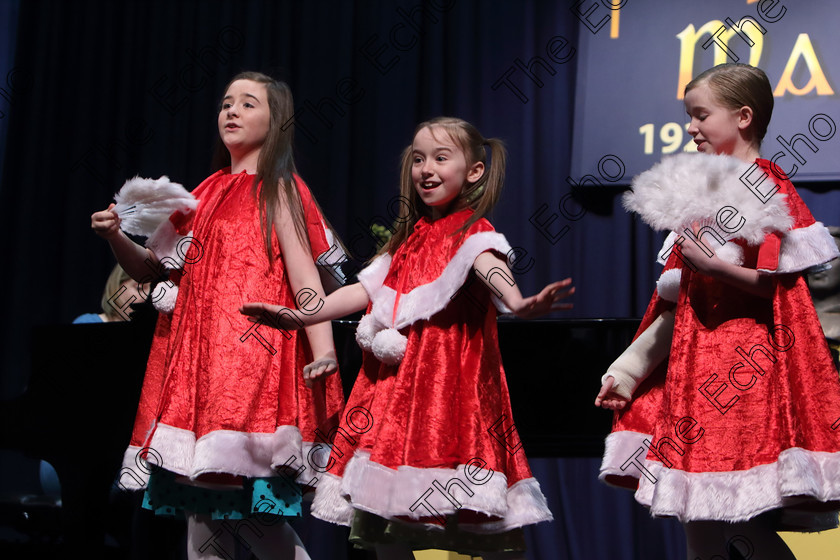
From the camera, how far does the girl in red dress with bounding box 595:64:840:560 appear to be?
164 centimetres

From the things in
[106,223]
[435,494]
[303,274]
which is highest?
[106,223]

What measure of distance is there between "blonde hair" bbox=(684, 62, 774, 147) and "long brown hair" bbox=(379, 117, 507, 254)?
0.44 metres

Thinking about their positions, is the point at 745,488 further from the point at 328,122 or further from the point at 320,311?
the point at 328,122

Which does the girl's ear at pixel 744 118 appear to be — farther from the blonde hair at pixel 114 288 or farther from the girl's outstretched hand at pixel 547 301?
the blonde hair at pixel 114 288

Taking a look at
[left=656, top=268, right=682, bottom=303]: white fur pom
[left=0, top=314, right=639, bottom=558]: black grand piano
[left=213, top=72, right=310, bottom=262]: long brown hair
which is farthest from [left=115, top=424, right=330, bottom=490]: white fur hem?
[left=656, top=268, right=682, bottom=303]: white fur pom

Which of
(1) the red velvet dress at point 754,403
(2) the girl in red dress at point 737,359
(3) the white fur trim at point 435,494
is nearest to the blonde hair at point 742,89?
(2) the girl in red dress at point 737,359

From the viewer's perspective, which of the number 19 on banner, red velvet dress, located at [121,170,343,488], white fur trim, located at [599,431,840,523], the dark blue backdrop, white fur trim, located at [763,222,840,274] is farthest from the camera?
the dark blue backdrop

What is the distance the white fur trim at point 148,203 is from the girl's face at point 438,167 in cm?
60

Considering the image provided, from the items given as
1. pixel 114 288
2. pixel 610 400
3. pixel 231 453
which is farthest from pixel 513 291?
pixel 114 288

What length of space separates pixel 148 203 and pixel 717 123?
4.40ft

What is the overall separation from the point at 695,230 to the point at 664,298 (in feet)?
0.73

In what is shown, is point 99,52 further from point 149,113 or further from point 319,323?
point 319,323

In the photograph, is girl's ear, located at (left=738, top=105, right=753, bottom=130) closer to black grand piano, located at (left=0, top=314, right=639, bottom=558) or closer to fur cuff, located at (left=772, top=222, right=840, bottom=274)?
fur cuff, located at (left=772, top=222, right=840, bottom=274)

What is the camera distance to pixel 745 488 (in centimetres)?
164
